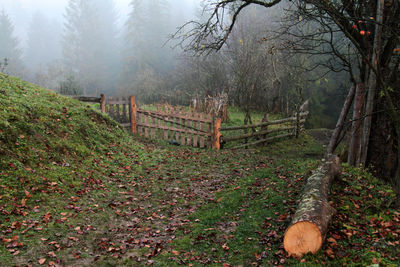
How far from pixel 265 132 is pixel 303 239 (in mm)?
10925

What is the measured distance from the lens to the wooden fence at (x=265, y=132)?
13.1m

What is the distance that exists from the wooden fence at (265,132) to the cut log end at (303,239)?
876cm

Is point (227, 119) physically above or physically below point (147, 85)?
below

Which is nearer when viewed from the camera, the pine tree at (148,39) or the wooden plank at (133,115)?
the wooden plank at (133,115)

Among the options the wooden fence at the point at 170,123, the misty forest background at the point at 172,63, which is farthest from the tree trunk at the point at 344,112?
the wooden fence at the point at 170,123

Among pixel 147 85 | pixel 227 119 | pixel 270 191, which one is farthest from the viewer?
pixel 147 85

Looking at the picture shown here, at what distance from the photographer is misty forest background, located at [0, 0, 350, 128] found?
55.1ft

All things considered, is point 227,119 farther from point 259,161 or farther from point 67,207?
point 67,207

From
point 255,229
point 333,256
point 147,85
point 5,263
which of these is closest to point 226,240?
point 255,229

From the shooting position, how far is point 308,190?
16.2 feet

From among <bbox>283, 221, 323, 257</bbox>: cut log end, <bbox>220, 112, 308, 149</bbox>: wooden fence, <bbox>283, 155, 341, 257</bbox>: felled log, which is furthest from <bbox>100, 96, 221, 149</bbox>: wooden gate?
<bbox>283, 221, 323, 257</bbox>: cut log end

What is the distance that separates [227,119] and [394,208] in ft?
45.8

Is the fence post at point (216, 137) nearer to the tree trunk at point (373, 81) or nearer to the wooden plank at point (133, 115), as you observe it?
the wooden plank at point (133, 115)

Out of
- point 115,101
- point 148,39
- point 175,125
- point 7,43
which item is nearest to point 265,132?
point 175,125
